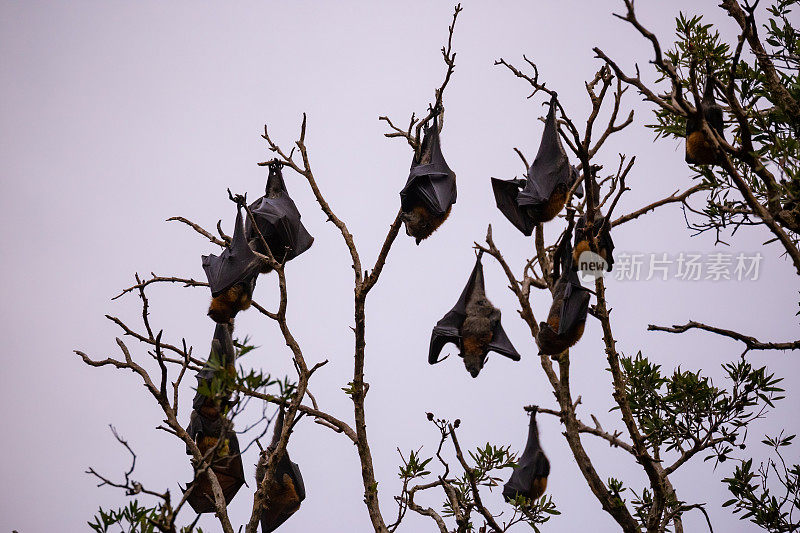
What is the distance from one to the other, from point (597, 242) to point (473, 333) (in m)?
1.97

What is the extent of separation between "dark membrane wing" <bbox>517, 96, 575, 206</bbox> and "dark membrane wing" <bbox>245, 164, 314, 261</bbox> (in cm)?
209

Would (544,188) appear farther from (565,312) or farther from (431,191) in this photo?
(565,312)

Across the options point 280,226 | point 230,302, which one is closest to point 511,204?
point 280,226

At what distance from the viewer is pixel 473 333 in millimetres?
6750

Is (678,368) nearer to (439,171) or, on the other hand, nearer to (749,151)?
(749,151)

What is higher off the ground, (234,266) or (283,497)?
(234,266)

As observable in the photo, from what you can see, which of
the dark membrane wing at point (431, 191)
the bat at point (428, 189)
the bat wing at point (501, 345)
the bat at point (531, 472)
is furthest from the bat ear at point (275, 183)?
the bat at point (531, 472)

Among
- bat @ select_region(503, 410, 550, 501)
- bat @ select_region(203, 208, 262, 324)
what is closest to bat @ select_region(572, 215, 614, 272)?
bat @ select_region(503, 410, 550, 501)

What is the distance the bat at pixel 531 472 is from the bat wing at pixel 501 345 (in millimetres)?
1367

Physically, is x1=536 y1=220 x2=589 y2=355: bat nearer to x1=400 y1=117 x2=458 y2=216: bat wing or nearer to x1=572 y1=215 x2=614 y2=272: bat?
x1=572 y1=215 x2=614 y2=272: bat

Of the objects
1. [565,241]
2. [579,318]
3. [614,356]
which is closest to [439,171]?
[565,241]

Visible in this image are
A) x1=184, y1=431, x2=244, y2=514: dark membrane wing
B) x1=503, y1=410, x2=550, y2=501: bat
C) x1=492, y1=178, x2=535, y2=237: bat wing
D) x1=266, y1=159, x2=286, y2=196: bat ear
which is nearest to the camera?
x1=184, y1=431, x2=244, y2=514: dark membrane wing

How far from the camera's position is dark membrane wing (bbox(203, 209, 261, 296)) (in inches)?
232

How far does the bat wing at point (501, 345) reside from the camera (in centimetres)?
664
